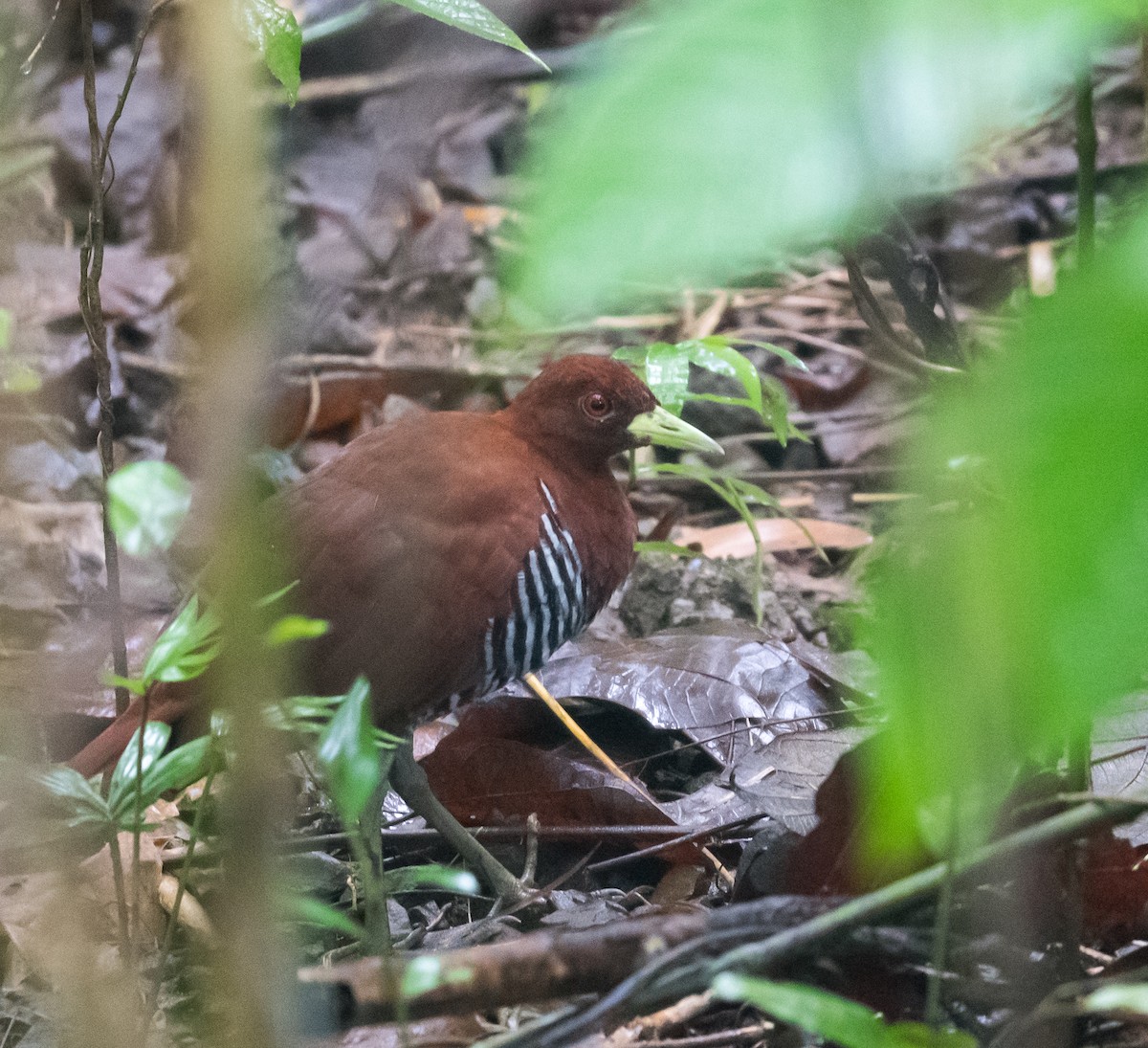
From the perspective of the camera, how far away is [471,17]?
154 cm

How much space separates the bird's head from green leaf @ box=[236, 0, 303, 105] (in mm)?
1261

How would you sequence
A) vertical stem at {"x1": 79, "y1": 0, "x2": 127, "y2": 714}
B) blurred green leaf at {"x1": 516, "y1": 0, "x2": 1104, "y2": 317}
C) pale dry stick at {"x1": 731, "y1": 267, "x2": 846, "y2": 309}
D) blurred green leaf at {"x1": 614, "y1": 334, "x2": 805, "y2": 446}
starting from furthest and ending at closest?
1. pale dry stick at {"x1": 731, "y1": 267, "x2": 846, "y2": 309}
2. blurred green leaf at {"x1": 614, "y1": 334, "x2": 805, "y2": 446}
3. vertical stem at {"x1": 79, "y1": 0, "x2": 127, "y2": 714}
4. blurred green leaf at {"x1": 516, "y1": 0, "x2": 1104, "y2": 317}

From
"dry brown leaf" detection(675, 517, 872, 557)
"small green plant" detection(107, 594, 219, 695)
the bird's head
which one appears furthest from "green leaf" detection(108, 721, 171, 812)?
"dry brown leaf" detection(675, 517, 872, 557)

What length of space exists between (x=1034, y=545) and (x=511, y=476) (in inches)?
86.7

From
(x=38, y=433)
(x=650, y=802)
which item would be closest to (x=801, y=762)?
(x=650, y=802)

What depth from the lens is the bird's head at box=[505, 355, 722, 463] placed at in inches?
116

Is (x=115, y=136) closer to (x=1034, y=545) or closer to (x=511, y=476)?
(x=511, y=476)

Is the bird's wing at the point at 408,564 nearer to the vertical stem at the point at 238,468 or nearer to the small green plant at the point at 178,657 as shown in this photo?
the small green plant at the point at 178,657

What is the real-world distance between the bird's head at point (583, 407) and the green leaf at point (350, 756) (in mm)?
1674

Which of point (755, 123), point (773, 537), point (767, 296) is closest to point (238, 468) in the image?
point (755, 123)

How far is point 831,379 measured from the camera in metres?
4.74

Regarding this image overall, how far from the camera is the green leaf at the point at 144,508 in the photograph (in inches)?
47.0

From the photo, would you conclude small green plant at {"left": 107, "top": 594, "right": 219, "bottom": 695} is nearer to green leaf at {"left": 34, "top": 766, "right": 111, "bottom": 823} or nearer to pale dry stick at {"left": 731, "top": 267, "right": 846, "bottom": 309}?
green leaf at {"left": 34, "top": 766, "right": 111, "bottom": 823}

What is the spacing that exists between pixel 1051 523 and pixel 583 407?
249 centimetres
